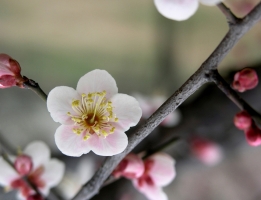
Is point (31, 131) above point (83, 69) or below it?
below

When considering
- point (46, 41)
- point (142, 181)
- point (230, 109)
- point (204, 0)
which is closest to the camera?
point (204, 0)

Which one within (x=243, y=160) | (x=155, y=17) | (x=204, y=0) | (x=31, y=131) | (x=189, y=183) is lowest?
(x=31, y=131)

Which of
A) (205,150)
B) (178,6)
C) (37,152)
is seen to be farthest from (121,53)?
(178,6)

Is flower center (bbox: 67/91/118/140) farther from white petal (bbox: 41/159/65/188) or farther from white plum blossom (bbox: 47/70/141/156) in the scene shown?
white petal (bbox: 41/159/65/188)

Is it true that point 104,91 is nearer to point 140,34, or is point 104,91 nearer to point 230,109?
point 230,109

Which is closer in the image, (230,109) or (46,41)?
(230,109)

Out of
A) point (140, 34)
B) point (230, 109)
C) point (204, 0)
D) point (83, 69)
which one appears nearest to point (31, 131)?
point (83, 69)
